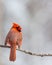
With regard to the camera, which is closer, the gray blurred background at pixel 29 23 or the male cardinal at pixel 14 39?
the male cardinal at pixel 14 39

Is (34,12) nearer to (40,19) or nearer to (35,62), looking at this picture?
(40,19)

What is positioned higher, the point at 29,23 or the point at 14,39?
the point at 29,23

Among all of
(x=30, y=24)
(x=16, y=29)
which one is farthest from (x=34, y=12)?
(x=16, y=29)

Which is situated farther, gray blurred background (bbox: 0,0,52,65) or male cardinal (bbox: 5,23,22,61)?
gray blurred background (bbox: 0,0,52,65)

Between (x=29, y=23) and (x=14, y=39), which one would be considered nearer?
(x=14, y=39)

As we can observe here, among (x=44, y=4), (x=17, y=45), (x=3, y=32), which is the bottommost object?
(x=17, y=45)

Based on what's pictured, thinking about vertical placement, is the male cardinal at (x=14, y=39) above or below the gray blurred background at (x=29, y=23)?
below

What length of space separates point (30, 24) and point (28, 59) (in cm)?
102

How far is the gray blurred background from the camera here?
7.37 meters

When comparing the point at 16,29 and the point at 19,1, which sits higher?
the point at 19,1

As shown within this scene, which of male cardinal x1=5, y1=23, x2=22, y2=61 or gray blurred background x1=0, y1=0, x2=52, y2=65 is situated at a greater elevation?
gray blurred background x1=0, y1=0, x2=52, y2=65

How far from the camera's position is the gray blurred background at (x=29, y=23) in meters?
7.37

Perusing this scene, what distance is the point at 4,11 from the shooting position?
7.75 meters

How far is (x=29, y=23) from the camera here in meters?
8.34
